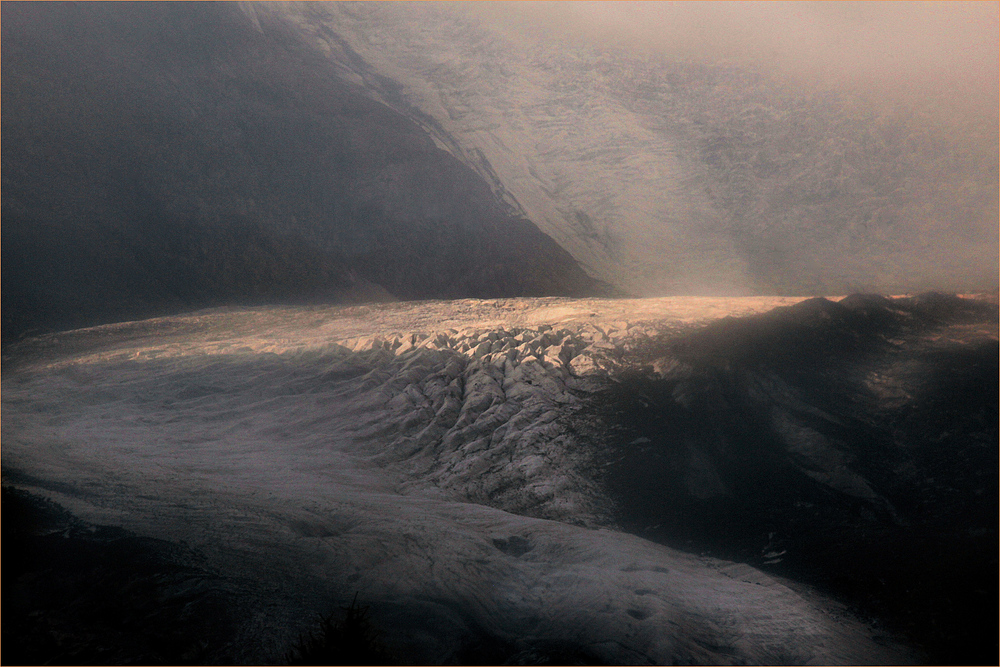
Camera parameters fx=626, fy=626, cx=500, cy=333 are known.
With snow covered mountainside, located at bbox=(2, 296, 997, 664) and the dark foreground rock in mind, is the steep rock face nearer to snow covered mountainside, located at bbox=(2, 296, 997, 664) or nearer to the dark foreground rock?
snow covered mountainside, located at bbox=(2, 296, 997, 664)

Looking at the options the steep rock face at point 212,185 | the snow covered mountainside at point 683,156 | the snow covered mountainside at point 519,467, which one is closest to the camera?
the snow covered mountainside at point 519,467

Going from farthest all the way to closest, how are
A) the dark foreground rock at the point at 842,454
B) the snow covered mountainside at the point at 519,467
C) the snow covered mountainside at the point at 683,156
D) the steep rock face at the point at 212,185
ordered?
the snow covered mountainside at the point at 683,156, the steep rock face at the point at 212,185, the dark foreground rock at the point at 842,454, the snow covered mountainside at the point at 519,467

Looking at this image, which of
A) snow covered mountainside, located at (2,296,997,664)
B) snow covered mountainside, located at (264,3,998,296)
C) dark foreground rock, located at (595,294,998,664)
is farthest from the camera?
snow covered mountainside, located at (264,3,998,296)

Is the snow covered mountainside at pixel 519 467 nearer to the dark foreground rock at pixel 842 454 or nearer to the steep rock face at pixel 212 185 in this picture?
the dark foreground rock at pixel 842 454

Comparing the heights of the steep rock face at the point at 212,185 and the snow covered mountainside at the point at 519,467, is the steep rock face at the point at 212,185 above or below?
above

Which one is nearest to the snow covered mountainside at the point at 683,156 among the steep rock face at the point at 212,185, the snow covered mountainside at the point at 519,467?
the steep rock face at the point at 212,185

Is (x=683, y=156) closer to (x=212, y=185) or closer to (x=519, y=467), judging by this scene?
(x=212, y=185)

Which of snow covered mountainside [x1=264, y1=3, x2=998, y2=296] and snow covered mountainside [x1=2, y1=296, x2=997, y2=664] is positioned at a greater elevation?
snow covered mountainside [x1=264, y1=3, x2=998, y2=296]

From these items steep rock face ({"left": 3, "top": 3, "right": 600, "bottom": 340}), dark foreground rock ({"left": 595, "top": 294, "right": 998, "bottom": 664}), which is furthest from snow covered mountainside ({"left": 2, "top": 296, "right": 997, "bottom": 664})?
steep rock face ({"left": 3, "top": 3, "right": 600, "bottom": 340})
